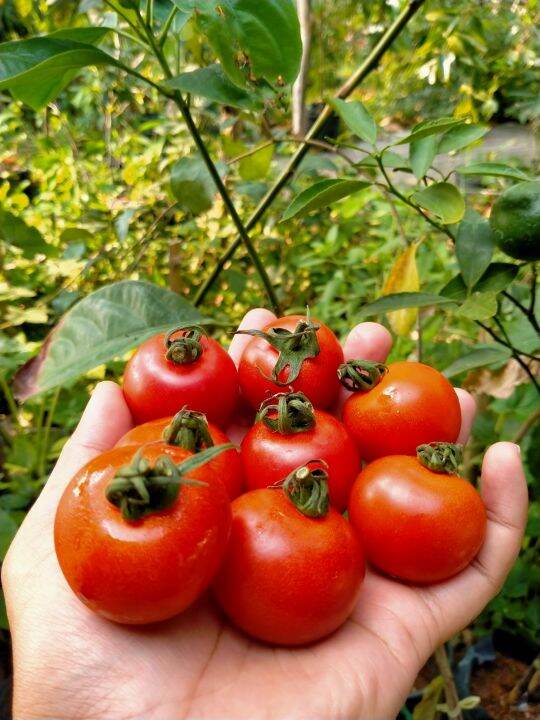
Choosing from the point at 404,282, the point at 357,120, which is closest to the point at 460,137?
the point at 357,120

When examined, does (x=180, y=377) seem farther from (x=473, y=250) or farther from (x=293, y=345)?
(x=473, y=250)

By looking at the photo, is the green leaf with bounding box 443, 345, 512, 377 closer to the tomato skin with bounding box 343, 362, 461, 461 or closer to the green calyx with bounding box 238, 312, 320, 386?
the tomato skin with bounding box 343, 362, 461, 461

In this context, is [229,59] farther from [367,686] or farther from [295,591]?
[367,686]

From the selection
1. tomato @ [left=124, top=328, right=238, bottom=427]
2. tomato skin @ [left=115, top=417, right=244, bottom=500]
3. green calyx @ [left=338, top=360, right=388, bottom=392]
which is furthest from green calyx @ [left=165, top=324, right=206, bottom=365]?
green calyx @ [left=338, top=360, right=388, bottom=392]

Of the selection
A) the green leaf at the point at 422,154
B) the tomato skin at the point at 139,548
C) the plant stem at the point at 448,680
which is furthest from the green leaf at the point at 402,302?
the plant stem at the point at 448,680

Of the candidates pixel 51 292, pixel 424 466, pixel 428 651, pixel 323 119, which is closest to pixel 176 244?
pixel 51 292
